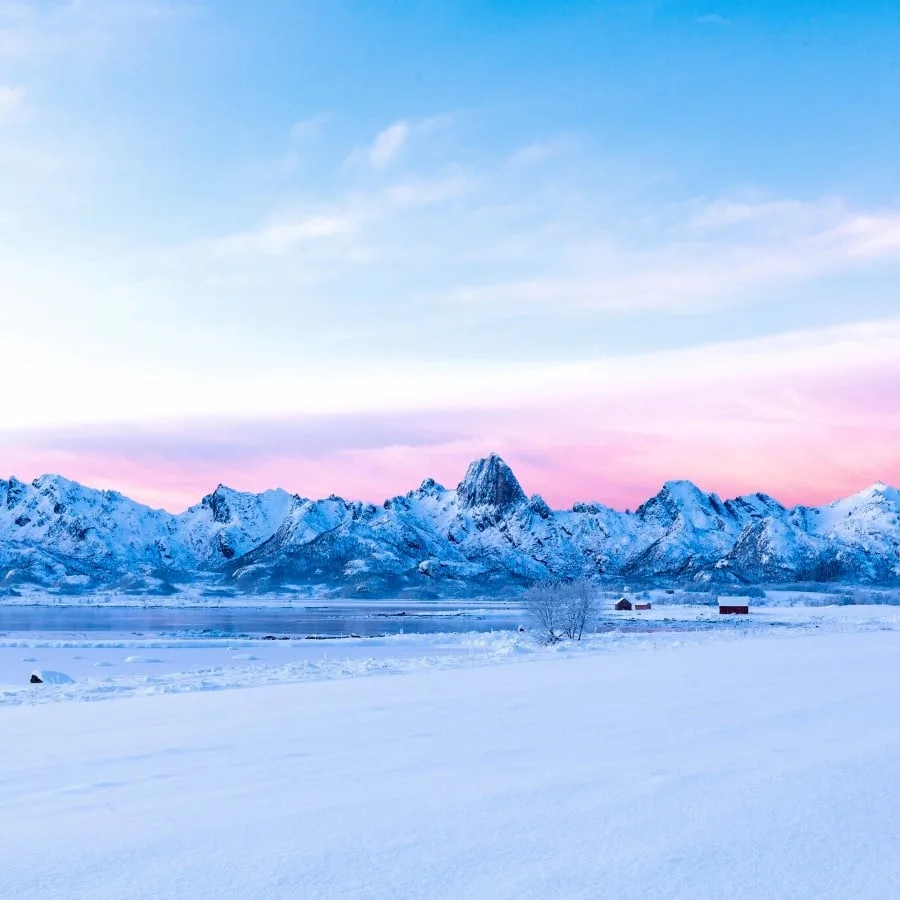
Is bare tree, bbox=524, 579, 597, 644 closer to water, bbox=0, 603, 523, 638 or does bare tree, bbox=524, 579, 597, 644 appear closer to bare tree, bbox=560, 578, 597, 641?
bare tree, bbox=560, 578, 597, 641

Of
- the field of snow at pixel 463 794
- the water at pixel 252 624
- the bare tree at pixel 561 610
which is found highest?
the field of snow at pixel 463 794

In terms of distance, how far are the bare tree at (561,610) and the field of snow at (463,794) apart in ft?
117

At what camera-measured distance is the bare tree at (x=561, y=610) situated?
51.3 m

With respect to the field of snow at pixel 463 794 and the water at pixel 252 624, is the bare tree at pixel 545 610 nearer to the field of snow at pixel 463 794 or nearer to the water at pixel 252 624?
the water at pixel 252 624

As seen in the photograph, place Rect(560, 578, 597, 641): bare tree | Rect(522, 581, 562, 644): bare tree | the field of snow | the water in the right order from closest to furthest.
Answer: the field of snow < Rect(560, 578, 597, 641): bare tree < Rect(522, 581, 562, 644): bare tree < the water

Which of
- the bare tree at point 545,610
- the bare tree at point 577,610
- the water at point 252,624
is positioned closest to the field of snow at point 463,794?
the bare tree at point 577,610

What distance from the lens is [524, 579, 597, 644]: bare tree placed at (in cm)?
5134

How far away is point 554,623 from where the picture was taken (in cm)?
5153

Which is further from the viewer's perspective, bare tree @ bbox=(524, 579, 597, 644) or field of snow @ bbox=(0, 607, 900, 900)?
bare tree @ bbox=(524, 579, 597, 644)

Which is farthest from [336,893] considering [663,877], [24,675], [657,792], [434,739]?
[24,675]

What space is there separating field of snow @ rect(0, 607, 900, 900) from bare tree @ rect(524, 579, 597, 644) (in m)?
35.5

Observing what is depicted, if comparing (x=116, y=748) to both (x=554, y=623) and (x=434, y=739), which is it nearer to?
(x=434, y=739)

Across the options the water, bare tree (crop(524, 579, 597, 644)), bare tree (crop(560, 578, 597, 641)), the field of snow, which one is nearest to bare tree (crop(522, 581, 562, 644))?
bare tree (crop(524, 579, 597, 644))

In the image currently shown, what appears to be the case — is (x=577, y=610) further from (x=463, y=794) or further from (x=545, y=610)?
(x=463, y=794)
